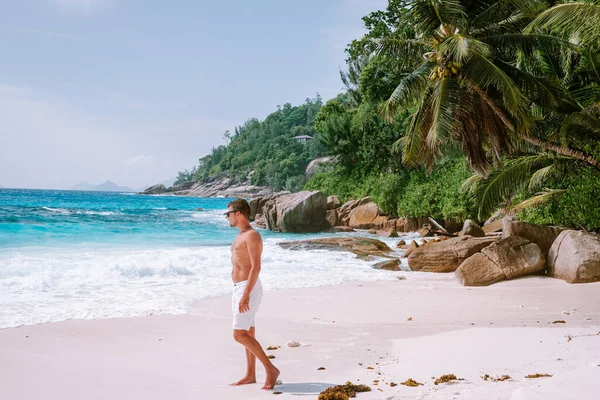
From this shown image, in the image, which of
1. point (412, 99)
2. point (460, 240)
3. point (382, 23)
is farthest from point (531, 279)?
point (382, 23)

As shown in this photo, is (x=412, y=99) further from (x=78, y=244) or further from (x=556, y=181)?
(x=78, y=244)

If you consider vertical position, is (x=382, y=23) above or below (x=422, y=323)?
above

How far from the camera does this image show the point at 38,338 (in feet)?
23.0

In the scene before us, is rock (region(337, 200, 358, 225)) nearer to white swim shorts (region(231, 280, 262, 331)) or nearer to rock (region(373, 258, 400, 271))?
rock (region(373, 258, 400, 271))

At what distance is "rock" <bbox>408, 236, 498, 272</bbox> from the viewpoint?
13.7m

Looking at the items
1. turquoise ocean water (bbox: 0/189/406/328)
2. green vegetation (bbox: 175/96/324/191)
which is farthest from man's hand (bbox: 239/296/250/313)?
green vegetation (bbox: 175/96/324/191)

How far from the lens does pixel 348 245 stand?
1920cm

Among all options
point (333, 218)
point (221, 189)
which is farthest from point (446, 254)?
point (221, 189)

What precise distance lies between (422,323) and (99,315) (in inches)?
207

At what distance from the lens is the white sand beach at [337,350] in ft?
15.8

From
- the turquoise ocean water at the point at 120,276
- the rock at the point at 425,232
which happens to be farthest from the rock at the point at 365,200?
the turquoise ocean water at the point at 120,276

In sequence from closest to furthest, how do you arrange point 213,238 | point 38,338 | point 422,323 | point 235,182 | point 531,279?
point 38,338, point 422,323, point 531,279, point 213,238, point 235,182

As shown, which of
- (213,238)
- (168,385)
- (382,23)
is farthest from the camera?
(382,23)

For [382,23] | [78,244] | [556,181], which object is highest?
[382,23]
